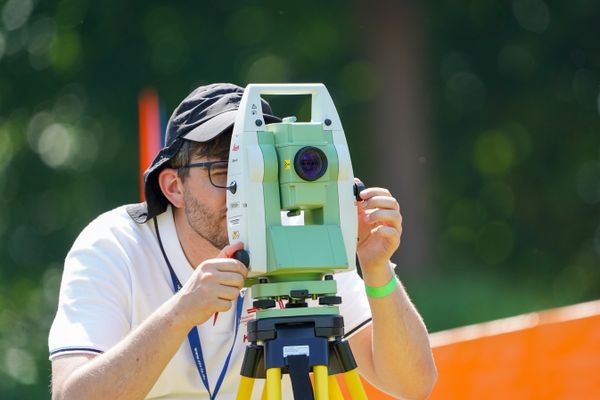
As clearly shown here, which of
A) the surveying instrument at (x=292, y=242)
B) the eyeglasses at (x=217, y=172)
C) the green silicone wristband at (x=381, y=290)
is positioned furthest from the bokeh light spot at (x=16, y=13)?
the surveying instrument at (x=292, y=242)

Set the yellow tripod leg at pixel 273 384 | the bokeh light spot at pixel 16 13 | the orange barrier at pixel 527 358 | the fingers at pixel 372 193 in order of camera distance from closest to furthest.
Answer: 1. the yellow tripod leg at pixel 273 384
2. the fingers at pixel 372 193
3. the orange barrier at pixel 527 358
4. the bokeh light spot at pixel 16 13

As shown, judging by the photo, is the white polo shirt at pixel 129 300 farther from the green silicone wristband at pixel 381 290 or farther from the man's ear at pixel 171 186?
the green silicone wristband at pixel 381 290

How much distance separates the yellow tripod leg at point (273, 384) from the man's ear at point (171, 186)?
2.60ft

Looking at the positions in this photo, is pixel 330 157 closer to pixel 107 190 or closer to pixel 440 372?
pixel 440 372

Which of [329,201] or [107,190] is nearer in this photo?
[329,201]

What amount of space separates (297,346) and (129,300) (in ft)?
2.36

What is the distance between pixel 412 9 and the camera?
12.3 metres

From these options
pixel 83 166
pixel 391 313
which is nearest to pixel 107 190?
pixel 83 166

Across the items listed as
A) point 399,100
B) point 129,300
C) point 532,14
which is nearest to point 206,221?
point 129,300

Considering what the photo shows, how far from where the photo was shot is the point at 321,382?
2.78 metres

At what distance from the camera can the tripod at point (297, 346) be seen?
2.78 metres

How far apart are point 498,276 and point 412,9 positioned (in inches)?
114

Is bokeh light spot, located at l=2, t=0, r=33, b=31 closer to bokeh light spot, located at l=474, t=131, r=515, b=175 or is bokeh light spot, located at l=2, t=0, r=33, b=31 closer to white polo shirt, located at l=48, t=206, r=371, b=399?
bokeh light spot, located at l=474, t=131, r=515, b=175

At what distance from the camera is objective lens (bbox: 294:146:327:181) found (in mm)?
2822
